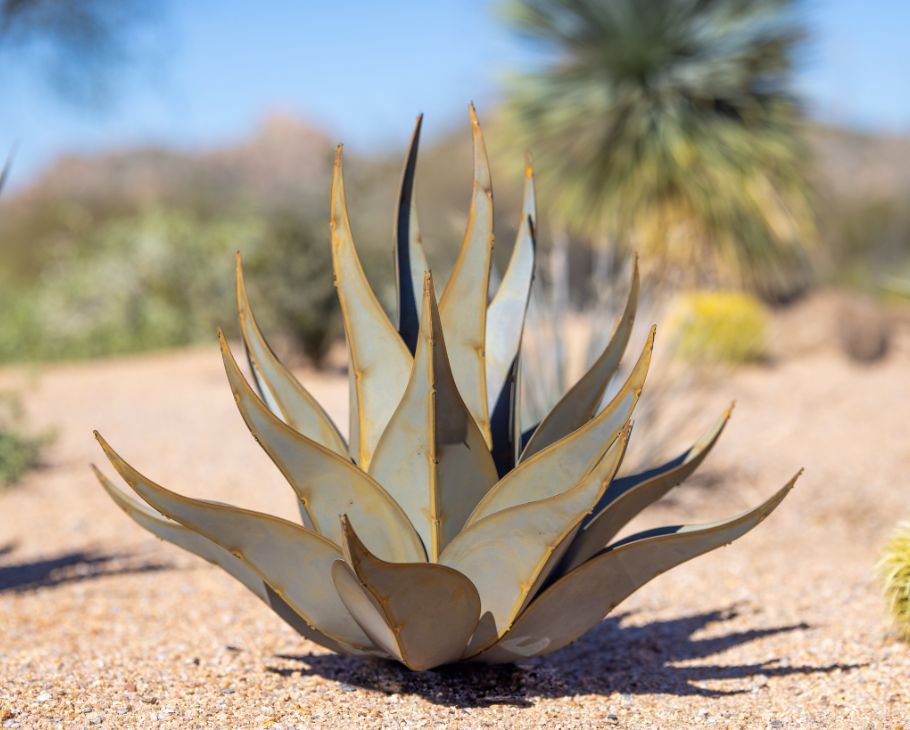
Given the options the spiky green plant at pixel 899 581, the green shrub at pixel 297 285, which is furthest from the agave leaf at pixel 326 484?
the green shrub at pixel 297 285

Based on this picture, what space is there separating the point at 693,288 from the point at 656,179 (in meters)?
1.37

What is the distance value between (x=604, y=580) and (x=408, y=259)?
3.37 ft

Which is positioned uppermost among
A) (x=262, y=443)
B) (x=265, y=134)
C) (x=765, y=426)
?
(x=265, y=134)

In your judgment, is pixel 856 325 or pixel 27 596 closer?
pixel 27 596

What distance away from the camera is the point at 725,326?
10.3 metres

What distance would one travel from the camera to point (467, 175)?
25.0 metres

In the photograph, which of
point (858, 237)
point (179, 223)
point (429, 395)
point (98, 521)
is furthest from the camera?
point (858, 237)

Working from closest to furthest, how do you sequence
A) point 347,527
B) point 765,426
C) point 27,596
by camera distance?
point 347,527
point 27,596
point 765,426

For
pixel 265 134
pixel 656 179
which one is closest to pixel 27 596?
pixel 656 179

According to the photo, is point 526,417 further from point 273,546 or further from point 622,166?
point 622,166

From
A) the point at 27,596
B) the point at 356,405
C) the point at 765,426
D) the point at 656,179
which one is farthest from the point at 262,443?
the point at 656,179

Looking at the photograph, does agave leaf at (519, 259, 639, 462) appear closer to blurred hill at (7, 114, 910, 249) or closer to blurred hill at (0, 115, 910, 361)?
blurred hill at (0, 115, 910, 361)

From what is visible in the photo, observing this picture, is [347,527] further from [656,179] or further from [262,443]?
[656,179]

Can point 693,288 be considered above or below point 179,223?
below
